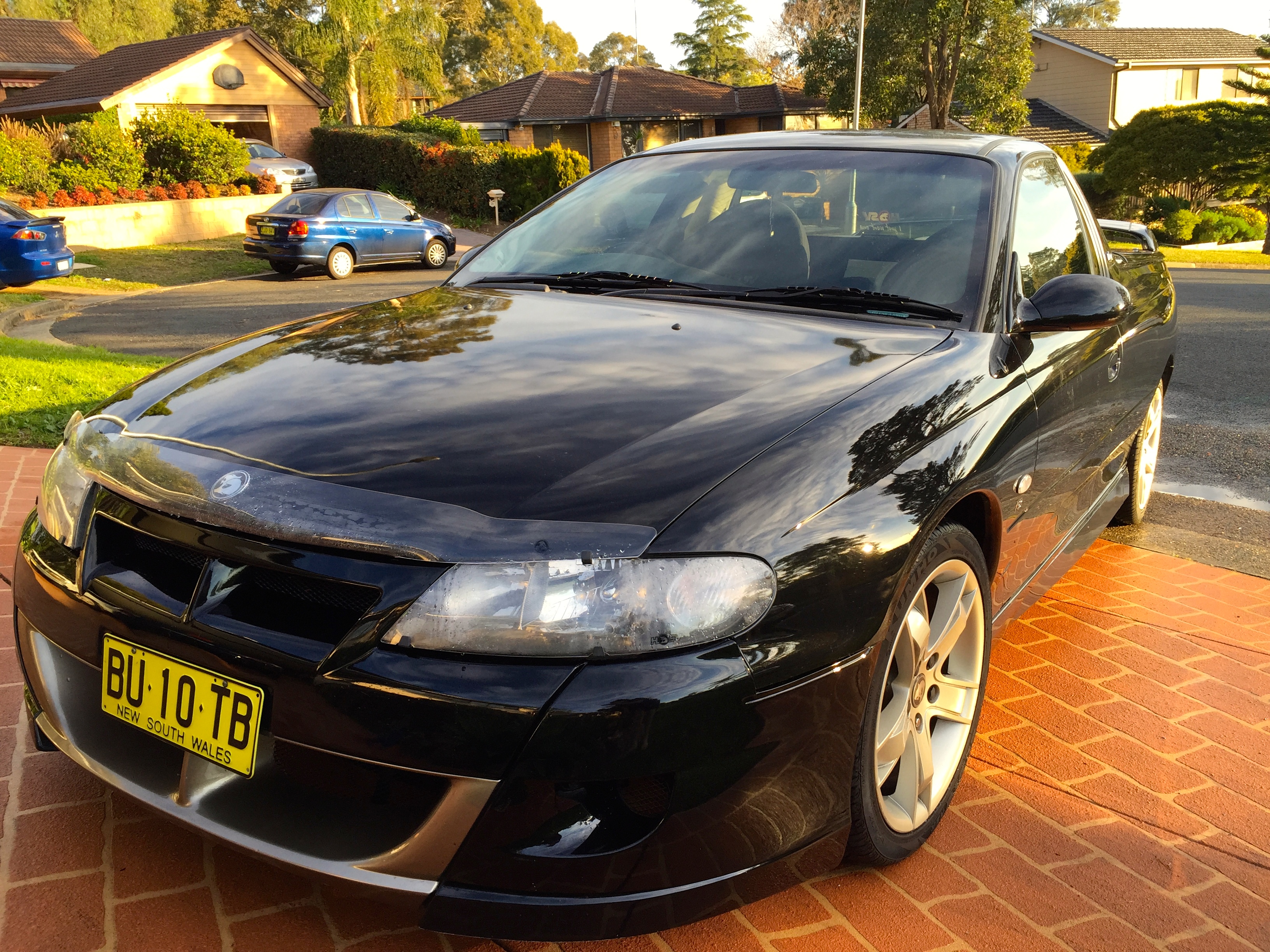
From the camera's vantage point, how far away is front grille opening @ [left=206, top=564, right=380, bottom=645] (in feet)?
5.51

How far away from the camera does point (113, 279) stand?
55.5 ft

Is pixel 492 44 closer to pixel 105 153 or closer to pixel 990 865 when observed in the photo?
pixel 105 153

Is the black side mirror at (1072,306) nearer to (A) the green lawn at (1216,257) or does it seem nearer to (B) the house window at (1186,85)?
(A) the green lawn at (1216,257)

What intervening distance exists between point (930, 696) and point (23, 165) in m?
23.0

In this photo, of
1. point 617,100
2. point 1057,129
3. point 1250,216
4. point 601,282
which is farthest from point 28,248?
point 1057,129

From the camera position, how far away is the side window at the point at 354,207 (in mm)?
17609

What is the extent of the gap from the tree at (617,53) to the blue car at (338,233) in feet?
271

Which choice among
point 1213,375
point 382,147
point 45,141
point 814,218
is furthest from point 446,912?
point 382,147

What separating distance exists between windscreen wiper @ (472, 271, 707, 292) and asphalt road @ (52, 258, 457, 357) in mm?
5744

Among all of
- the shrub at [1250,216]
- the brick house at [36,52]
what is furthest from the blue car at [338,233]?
the brick house at [36,52]

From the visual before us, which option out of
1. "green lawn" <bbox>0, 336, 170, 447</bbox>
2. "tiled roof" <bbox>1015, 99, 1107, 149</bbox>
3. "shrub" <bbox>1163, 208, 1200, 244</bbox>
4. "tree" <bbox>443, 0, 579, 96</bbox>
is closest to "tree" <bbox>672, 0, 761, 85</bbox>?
"tree" <bbox>443, 0, 579, 96</bbox>

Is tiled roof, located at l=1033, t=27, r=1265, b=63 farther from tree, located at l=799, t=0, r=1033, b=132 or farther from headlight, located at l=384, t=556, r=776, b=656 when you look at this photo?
headlight, located at l=384, t=556, r=776, b=656

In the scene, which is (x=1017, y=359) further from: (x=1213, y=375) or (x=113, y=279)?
(x=113, y=279)

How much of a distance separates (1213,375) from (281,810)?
920 cm
